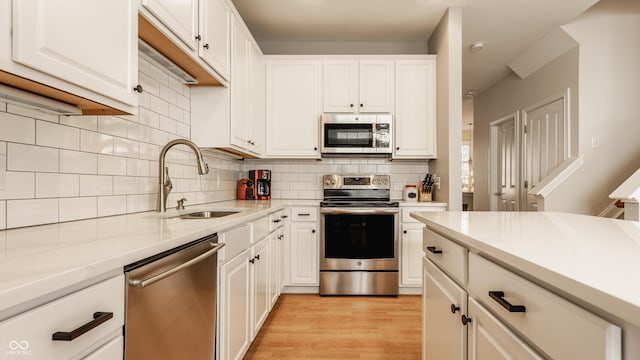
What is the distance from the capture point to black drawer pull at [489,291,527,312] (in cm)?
73

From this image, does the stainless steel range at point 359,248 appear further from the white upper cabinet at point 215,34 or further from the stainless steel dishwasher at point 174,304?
the stainless steel dishwasher at point 174,304

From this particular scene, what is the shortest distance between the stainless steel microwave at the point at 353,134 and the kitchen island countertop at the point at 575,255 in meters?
2.11

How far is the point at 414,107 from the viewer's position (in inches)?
133

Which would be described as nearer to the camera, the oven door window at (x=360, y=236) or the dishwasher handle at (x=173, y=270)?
the dishwasher handle at (x=173, y=270)

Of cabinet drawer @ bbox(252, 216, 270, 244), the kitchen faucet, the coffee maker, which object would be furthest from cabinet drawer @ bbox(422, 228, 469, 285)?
the coffee maker

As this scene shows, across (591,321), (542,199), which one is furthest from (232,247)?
(542,199)

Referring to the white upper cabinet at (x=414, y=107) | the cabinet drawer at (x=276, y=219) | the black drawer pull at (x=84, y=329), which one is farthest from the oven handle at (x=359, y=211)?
the black drawer pull at (x=84, y=329)

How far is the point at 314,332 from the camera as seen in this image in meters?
2.32

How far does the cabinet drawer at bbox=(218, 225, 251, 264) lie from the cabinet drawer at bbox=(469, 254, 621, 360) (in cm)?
104

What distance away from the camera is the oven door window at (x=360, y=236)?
306 centimetres

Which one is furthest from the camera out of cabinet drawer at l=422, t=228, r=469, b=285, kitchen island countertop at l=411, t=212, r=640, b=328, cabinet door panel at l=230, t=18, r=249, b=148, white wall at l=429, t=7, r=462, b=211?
white wall at l=429, t=7, r=462, b=211

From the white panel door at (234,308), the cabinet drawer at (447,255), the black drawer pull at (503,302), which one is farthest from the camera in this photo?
the white panel door at (234,308)

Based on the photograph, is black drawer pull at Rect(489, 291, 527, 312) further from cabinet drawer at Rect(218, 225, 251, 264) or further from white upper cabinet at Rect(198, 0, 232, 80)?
white upper cabinet at Rect(198, 0, 232, 80)

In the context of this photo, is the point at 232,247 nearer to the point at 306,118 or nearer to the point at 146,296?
the point at 146,296
